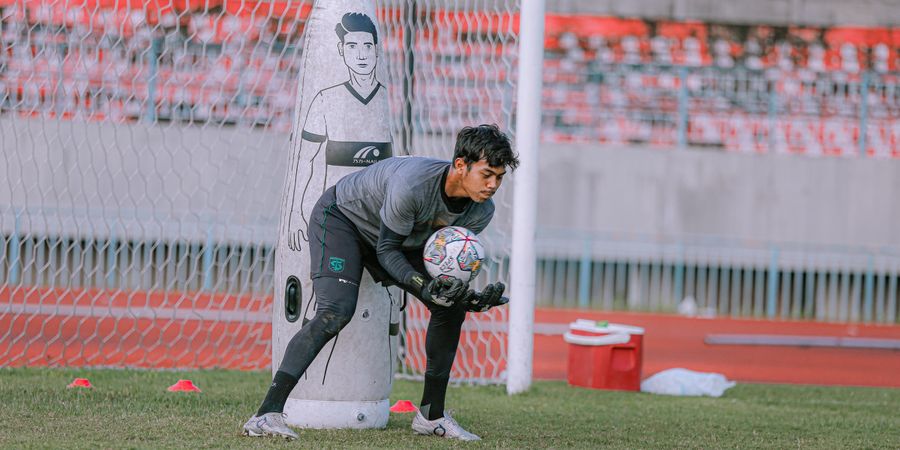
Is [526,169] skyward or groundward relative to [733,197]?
skyward

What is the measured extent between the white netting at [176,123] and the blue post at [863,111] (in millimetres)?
7494

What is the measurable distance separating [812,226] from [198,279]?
411 inches

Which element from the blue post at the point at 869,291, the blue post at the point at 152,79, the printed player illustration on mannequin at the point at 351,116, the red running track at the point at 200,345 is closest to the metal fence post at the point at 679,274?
the blue post at the point at 869,291

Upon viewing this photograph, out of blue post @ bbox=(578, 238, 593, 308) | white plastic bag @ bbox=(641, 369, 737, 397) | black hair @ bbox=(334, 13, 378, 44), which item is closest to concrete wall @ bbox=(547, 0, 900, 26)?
blue post @ bbox=(578, 238, 593, 308)

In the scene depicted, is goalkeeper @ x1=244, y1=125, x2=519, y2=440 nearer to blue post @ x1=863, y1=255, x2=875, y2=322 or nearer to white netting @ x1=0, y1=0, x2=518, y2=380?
white netting @ x1=0, y1=0, x2=518, y2=380

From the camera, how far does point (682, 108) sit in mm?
18969

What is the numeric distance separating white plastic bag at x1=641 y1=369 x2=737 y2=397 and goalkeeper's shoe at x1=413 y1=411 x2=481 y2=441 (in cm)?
352

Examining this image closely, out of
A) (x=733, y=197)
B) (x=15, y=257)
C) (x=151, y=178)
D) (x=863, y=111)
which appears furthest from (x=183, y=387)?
(x=863, y=111)

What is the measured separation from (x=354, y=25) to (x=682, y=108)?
523 inches

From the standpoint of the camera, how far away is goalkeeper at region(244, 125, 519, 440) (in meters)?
5.37

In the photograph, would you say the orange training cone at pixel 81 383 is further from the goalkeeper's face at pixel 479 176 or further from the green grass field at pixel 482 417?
the goalkeeper's face at pixel 479 176

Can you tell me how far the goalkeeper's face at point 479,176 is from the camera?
532cm

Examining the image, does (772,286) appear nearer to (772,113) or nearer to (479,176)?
(772,113)

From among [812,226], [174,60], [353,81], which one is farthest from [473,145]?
[812,226]
